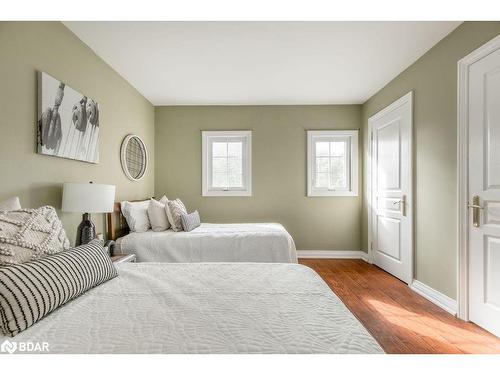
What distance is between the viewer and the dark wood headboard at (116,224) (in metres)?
3.02

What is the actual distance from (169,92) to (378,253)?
374cm

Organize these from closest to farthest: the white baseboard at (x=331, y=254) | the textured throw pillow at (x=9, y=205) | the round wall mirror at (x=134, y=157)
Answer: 1. the textured throw pillow at (x=9, y=205)
2. the round wall mirror at (x=134, y=157)
3. the white baseboard at (x=331, y=254)

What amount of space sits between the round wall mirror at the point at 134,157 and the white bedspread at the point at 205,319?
2322 mm

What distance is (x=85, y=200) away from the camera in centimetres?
216

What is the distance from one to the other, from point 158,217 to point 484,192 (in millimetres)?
3120

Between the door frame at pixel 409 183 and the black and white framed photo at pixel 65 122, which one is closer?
the black and white framed photo at pixel 65 122

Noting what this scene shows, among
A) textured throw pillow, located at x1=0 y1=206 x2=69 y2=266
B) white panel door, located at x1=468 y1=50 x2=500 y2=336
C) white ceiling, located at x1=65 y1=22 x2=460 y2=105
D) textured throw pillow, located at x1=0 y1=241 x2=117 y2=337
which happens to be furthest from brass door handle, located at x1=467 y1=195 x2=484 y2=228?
textured throw pillow, located at x1=0 y1=206 x2=69 y2=266

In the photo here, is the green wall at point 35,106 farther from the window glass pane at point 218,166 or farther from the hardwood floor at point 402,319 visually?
the hardwood floor at point 402,319

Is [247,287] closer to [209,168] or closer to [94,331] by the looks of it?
[94,331]

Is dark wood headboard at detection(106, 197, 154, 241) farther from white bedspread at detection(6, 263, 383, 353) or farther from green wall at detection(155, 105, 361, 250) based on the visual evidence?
white bedspread at detection(6, 263, 383, 353)

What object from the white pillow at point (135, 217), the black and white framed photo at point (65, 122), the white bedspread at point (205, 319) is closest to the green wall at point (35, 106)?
the black and white framed photo at point (65, 122)

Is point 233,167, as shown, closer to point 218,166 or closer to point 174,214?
point 218,166
